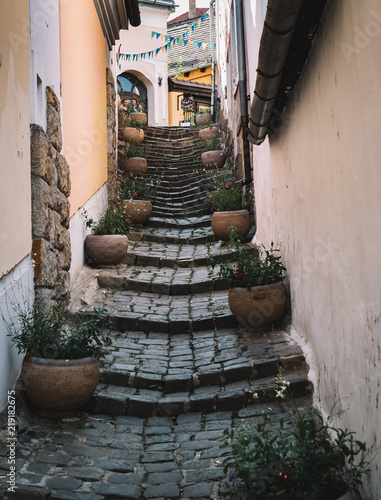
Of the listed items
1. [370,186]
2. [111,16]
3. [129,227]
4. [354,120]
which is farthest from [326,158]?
[111,16]

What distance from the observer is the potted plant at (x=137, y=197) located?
1051 centimetres

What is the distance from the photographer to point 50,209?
18.8 ft

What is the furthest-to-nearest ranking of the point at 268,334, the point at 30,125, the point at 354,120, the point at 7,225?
the point at 268,334 → the point at 30,125 → the point at 7,225 → the point at 354,120

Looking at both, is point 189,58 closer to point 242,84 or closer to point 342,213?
point 242,84

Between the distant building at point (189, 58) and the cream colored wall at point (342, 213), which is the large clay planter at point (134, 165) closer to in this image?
the cream colored wall at point (342, 213)

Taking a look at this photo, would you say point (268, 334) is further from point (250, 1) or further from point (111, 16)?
point (111, 16)

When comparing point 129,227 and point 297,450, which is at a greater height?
point 129,227

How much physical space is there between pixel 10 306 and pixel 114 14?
774 cm

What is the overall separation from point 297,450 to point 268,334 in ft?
10.1

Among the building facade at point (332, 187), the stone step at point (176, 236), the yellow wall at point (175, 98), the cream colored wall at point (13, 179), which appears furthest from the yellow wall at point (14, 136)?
the yellow wall at point (175, 98)

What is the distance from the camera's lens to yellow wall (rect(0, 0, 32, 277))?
425 cm

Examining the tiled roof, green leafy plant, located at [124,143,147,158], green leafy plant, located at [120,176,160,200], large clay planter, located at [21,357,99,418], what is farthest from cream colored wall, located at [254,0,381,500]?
the tiled roof

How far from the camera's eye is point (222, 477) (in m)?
3.66

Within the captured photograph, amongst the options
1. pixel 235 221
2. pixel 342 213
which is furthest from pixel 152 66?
pixel 342 213
